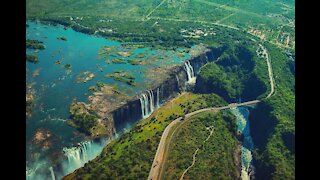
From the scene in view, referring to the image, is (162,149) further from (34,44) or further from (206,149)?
(34,44)

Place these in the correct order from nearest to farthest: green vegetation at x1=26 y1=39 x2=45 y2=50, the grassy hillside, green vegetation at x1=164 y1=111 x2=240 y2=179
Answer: green vegetation at x1=164 y1=111 x2=240 y2=179, green vegetation at x1=26 y1=39 x2=45 y2=50, the grassy hillside

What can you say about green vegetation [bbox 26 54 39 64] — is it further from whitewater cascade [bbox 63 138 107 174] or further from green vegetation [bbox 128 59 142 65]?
whitewater cascade [bbox 63 138 107 174]

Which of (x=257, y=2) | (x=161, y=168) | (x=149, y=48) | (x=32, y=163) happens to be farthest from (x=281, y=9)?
(x=32, y=163)

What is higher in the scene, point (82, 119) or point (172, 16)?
point (172, 16)

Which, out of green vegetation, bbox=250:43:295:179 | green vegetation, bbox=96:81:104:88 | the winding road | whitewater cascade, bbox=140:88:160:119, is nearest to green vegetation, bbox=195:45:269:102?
the winding road

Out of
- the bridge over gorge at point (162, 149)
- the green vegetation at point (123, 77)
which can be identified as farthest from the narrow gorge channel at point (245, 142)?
the green vegetation at point (123, 77)

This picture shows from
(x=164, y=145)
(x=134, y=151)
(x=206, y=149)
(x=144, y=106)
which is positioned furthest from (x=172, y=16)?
(x=134, y=151)
